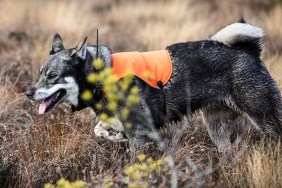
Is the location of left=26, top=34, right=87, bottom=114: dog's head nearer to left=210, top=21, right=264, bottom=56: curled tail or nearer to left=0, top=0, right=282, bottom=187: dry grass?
left=0, top=0, right=282, bottom=187: dry grass

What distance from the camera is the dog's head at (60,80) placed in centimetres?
574

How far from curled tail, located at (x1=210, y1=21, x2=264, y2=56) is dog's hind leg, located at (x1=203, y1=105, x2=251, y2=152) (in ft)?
2.32

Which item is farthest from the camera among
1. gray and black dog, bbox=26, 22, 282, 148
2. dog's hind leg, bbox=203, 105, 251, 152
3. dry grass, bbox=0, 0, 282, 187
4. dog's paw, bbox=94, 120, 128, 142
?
dog's hind leg, bbox=203, 105, 251, 152

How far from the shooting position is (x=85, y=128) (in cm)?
632

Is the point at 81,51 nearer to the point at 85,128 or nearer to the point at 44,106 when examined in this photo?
the point at 44,106

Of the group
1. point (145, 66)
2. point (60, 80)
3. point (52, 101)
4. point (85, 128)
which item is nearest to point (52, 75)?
point (60, 80)

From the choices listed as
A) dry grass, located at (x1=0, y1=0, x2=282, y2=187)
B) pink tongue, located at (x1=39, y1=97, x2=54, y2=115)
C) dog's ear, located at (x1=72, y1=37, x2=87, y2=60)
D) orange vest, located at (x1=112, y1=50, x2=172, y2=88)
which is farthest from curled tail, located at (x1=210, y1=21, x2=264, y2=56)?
pink tongue, located at (x1=39, y1=97, x2=54, y2=115)

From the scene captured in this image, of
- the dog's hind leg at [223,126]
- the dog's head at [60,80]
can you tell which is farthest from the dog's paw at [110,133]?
the dog's hind leg at [223,126]

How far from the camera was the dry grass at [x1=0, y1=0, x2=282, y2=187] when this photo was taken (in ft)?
16.8

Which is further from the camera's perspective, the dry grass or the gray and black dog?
the gray and black dog

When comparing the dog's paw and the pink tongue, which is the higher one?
the pink tongue

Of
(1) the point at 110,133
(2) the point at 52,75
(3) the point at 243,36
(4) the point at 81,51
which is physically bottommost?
(1) the point at 110,133

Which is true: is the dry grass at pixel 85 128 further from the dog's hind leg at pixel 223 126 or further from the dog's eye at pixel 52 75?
the dog's eye at pixel 52 75

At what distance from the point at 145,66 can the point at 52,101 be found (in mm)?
1061
